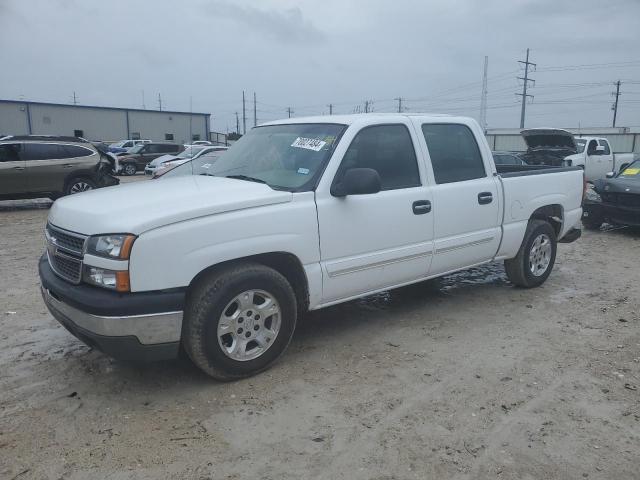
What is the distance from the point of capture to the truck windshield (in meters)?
4.14

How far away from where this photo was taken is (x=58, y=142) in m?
13.5

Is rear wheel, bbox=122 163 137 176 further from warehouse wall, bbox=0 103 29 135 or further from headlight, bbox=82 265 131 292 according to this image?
headlight, bbox=82 265 131 292

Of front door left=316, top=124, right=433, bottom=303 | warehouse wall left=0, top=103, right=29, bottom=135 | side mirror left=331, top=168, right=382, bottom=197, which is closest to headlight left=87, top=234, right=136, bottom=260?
front door left=316, top=124, right=433, bottom=303

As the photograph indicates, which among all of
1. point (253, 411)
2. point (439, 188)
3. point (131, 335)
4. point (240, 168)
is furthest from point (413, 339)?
point (131, 335)

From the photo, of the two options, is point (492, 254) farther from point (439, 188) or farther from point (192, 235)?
point (192, 235)

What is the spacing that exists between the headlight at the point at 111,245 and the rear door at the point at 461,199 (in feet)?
8.66

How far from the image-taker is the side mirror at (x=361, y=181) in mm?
3916

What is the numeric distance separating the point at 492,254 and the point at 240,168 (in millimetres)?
2707

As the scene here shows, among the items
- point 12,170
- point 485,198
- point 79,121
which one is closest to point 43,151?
point 12,170

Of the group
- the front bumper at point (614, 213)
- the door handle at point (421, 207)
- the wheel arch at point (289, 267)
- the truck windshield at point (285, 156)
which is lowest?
the front bumper at point (614, 213)

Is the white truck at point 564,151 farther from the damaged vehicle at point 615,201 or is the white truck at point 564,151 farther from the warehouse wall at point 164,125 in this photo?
the warehouse wall at point 164,125

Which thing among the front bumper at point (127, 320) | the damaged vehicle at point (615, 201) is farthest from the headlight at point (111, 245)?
the damaged vehicle at point (615, 201)

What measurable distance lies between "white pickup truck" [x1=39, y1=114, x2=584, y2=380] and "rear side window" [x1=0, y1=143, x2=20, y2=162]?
10164mm

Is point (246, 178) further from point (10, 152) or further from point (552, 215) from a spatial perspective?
point (10, 152)
